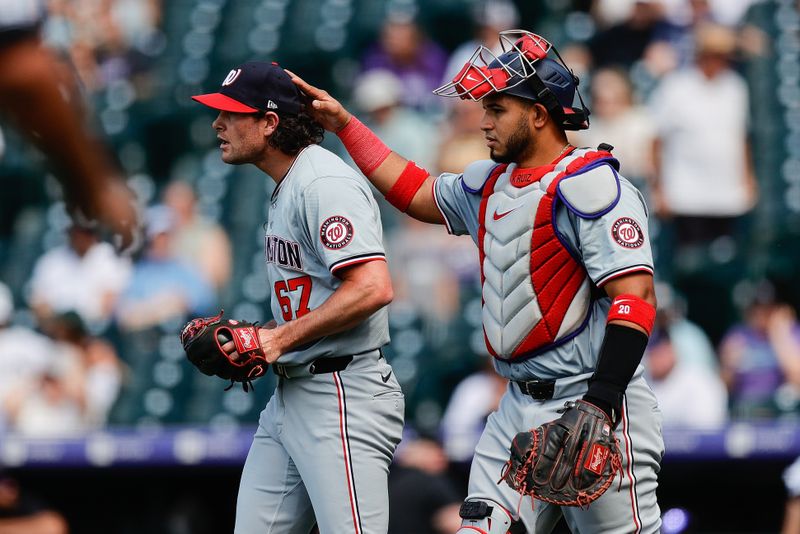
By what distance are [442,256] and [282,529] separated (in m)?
4.30

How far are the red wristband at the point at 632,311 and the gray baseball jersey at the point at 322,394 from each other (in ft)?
2.16

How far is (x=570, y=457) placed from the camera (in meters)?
3.49

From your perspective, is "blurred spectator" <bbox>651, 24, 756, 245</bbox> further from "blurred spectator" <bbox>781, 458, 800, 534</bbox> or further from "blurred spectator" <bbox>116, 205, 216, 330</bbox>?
"blurred spectator" <bbox>116, 205, 216, 330</bbox>

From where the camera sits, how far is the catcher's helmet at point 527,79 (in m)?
3.81

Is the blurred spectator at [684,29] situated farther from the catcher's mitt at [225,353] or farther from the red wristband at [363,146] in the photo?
the catcher's mitt at [225,353]

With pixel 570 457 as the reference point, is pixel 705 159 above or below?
above

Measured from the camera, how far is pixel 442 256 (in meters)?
8.16

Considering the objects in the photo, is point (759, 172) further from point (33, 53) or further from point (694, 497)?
point (33, 53)

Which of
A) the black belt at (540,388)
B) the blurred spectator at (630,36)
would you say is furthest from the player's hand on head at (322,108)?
the blurred spectator at (630,36)

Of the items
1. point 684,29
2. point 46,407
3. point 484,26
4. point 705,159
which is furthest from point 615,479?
→ point 484,26

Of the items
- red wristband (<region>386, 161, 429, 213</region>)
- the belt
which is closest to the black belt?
the belt

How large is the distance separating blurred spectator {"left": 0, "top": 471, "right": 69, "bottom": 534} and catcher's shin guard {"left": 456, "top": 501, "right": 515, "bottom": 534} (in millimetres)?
4016

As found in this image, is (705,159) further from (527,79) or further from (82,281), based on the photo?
(527,79)

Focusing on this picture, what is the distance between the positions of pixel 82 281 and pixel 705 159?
3803 millimetres
